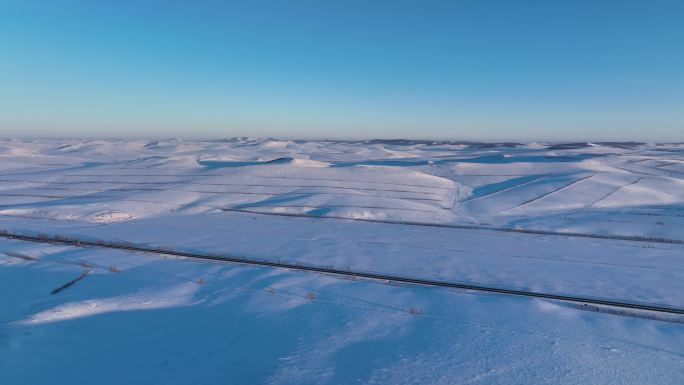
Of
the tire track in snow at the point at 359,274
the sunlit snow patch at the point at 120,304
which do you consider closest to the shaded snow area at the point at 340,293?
the sunlit snow patch at the point at 120,304

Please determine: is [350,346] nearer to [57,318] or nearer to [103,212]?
[57,318]

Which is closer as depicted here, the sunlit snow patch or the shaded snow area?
the shaded snow area

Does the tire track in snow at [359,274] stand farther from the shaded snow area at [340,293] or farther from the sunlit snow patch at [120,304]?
the sunlit snow patch at [120,304]

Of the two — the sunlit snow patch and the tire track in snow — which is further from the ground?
the sunlit snow patch

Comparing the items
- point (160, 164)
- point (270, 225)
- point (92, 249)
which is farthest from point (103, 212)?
point (160, 164)

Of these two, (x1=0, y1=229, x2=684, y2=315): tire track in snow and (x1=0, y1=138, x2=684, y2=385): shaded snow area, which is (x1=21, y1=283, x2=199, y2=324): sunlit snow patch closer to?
(x1=0, y1=138, x2=684, y2=385): shaded snow area

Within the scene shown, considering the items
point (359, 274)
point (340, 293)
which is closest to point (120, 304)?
point (340, 293)

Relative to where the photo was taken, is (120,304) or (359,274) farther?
(359,274)

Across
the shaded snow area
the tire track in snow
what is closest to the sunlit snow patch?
the shaded snow area

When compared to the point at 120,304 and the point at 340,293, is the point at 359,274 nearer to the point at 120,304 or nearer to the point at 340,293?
the point at 340,293
